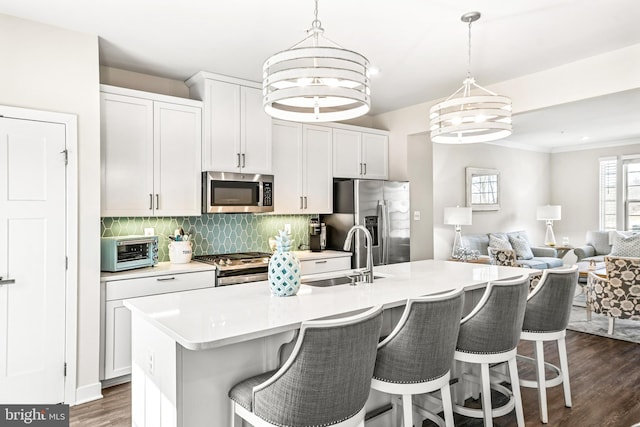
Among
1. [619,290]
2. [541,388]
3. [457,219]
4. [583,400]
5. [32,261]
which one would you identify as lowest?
[583,400]

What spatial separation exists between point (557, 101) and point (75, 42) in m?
3.96

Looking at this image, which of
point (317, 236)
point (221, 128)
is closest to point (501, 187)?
point (317, 236)

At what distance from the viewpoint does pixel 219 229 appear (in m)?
4.32

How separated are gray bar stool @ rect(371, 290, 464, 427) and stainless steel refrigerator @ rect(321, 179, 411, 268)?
2.69m

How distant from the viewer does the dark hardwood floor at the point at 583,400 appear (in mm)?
2666

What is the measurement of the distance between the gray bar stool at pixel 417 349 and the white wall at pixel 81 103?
2245 millimetres

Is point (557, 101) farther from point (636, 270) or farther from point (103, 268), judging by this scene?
point (103, 268)

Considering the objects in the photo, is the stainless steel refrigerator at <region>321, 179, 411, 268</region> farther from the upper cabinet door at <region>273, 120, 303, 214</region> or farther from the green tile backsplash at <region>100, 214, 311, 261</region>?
the upper cabinet door at <region>273, 120, 303, 214</region>

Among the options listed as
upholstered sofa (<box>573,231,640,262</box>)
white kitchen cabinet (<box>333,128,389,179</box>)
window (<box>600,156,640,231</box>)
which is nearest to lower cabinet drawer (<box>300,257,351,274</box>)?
white kitchen cabinet (<box>333,128,389,179</box>)

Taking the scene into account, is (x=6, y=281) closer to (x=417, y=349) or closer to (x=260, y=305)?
(x=260, y=305)

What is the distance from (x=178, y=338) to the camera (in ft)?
5.17

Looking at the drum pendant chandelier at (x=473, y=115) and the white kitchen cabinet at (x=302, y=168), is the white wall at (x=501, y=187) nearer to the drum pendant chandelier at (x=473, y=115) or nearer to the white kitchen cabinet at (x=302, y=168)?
the white kitchen cabinet at (x=302, y=168)

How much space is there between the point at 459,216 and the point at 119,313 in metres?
4.82

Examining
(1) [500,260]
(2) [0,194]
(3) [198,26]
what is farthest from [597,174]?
(2) [0,194]
